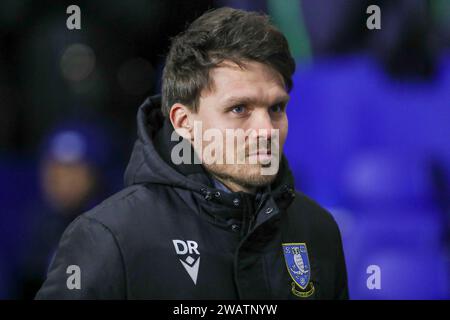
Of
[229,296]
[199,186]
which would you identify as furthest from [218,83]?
[229,296]

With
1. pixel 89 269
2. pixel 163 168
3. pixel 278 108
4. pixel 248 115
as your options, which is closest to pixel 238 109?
pixel 248 115

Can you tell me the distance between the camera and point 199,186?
1.75 m

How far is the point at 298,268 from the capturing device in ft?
5.94

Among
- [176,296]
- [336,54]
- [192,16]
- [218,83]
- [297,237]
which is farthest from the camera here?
[336,54]

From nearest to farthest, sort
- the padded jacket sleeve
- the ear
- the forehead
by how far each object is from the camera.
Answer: the padded jacket sleeve < the forehead < the ear

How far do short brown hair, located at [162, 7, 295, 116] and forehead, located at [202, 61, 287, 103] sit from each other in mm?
18

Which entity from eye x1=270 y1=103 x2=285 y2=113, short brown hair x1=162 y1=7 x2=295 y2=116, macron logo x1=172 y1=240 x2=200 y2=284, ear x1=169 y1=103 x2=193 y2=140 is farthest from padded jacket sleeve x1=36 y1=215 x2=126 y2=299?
eye x1=270 y1=103 x2=285 y2=113

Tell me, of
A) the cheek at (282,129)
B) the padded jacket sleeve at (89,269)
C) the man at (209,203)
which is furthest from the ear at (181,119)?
the padded jacket sleeve at (89,269)

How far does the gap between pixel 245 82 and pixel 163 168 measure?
0.34 metres

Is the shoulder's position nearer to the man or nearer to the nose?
the man

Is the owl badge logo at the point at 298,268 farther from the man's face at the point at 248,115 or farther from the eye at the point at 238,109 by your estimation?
the eye at the point at 238,109

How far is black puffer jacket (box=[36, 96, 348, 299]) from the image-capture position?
164 centimetres
